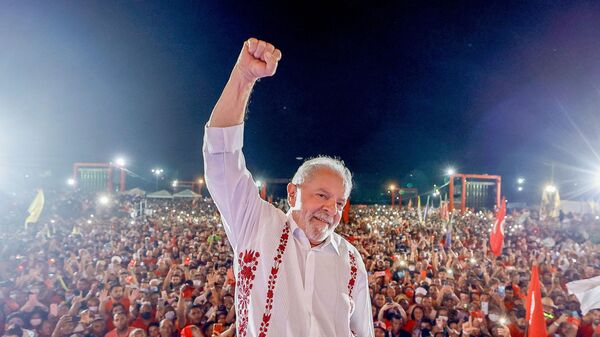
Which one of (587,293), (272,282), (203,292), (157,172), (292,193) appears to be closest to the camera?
(272,282)

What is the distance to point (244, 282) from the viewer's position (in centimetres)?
221

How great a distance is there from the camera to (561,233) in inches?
834

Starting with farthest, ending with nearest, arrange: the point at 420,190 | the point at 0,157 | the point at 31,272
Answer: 1. the point at 420,190
2. the point at 0,157
3. the point at 31,272

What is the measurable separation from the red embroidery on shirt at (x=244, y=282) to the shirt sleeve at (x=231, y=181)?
103 mm

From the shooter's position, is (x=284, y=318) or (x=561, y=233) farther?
(x=561, y=233)

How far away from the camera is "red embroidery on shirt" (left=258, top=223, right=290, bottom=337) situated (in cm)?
211

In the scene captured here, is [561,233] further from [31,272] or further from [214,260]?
[31,272]

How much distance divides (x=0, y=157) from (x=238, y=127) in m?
72.0

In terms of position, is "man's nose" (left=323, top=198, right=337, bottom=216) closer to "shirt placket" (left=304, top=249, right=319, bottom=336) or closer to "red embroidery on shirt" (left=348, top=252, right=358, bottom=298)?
"shirt placket" (left=304, top=249, right=319, bottom=336)

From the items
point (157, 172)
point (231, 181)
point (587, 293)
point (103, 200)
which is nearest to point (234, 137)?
point (231, 181)

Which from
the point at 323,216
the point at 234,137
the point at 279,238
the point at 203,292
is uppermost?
the point at 234,137

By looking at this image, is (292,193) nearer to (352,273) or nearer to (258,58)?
(352,273)

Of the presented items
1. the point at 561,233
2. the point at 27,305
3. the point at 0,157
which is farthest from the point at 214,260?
the point at 0,157

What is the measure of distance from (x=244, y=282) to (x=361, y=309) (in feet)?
2.48
